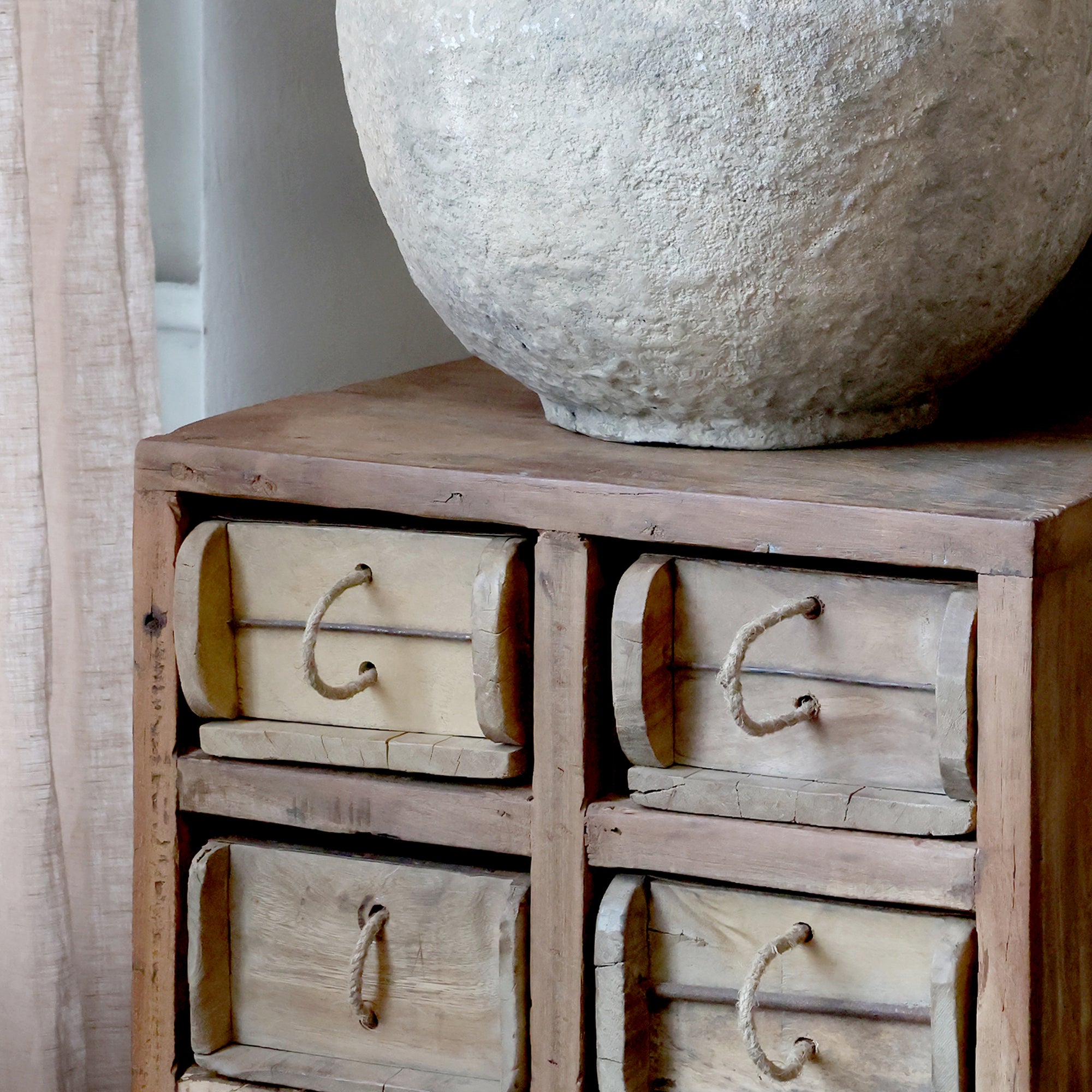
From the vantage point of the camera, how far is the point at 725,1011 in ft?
3.15

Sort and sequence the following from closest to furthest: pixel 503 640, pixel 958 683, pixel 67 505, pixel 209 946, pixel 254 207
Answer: pixel 958 683, pixel 503 640, pixel 209 946, pixel 67 505, pixel 254 207

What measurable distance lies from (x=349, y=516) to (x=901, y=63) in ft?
1.52

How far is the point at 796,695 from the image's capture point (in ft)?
3.03

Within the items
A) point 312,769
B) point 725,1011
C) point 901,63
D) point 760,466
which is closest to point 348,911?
point 312,769

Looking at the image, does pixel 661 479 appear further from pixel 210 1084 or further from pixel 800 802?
pixel 210 1084

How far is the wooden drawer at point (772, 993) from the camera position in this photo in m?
0.90

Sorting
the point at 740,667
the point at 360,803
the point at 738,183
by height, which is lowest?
the point at 360,803

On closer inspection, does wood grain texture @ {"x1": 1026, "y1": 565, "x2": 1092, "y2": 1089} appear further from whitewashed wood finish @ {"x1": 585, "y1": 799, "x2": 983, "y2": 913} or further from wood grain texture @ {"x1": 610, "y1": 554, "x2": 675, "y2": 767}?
wood grain texture @ {"x1": 610, "y1": 554, "x2": 675, "y2": 767}

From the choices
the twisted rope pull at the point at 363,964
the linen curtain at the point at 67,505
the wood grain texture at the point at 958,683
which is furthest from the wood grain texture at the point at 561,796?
the linen curtain at the point at 67,505

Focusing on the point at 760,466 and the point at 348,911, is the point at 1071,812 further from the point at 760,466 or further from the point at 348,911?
the point at 348,911

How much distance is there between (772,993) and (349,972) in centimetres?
27

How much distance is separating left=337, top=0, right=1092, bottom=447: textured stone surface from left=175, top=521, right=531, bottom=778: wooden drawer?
0.53 ft

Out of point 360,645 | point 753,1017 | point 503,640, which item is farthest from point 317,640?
point 753,1017

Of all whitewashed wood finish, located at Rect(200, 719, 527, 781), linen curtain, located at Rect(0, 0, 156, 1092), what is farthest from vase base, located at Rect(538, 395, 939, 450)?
linen curtain, located at Rect(0, 0, 156, 1092)
